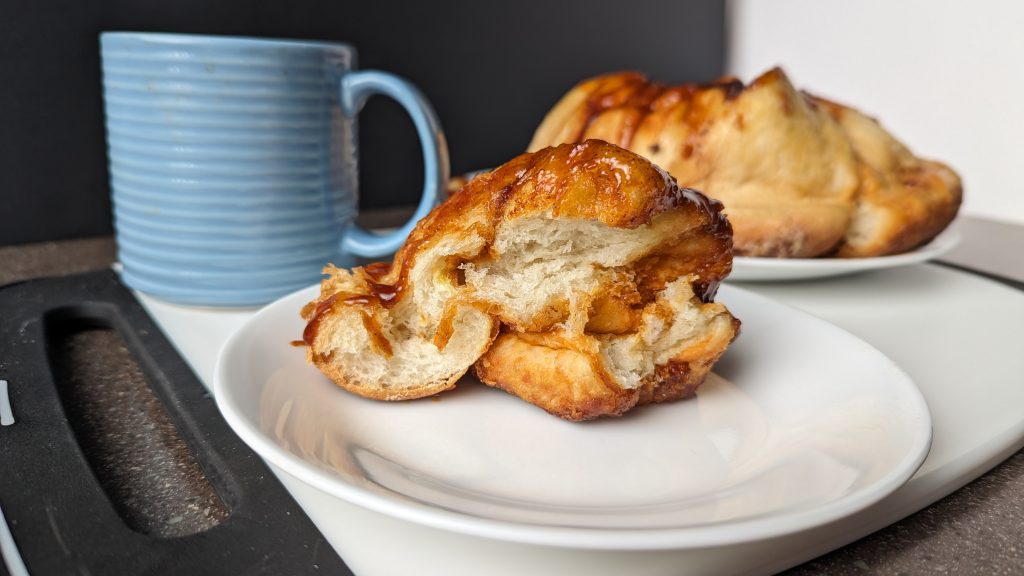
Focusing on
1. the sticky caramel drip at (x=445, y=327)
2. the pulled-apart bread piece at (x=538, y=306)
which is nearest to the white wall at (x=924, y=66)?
the pulled-apart bread piece at (x=538, y=306)

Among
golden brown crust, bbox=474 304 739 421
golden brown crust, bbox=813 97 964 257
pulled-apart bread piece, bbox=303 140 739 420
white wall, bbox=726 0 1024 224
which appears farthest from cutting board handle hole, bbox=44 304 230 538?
white wall, bbox=726 0 1024 224

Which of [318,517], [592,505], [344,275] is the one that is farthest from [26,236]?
[592,505]

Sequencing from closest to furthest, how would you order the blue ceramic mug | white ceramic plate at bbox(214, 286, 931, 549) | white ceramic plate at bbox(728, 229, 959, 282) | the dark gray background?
white ceramic plate at bbox(214, 286, 931, 549) < the blue ceramic mug < white ceramic plate at bbox(728, 229, 959, 282) < the dark gray background

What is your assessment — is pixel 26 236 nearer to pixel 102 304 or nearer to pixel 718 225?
pixel 102 304

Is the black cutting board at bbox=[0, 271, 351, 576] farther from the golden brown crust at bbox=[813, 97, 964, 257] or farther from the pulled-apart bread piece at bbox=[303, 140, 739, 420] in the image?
the golden brown crust at bbox=[813, 97, 964, 257]

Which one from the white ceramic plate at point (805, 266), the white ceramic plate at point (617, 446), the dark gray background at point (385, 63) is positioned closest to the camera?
the white ceramic plate at point (617, 446)

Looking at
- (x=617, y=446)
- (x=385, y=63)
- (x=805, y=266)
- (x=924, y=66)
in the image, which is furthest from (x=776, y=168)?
(x=924, y=66)

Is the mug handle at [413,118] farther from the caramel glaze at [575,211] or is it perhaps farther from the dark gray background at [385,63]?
the dark gray background at [385,63]
